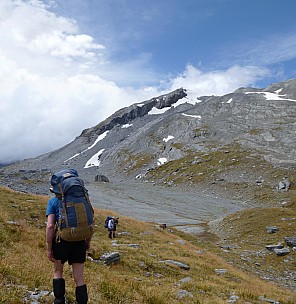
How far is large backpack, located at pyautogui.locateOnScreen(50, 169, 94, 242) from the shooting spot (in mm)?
6699

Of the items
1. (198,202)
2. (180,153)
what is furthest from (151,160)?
(198,202)

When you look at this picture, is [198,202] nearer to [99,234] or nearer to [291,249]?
[291,249]

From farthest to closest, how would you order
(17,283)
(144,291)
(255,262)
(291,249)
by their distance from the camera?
(291,249) → (255,262) → (144,291) → (17,283)

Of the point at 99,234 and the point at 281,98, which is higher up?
the point at 281,98

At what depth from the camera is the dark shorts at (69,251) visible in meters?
6.95

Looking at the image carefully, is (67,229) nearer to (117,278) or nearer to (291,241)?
(117,278)

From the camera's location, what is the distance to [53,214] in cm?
702

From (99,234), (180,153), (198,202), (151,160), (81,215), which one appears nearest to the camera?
(81,215)

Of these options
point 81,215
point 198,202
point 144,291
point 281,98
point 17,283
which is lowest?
point 198,202

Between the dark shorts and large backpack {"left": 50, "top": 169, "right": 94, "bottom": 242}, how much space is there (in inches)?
8.5

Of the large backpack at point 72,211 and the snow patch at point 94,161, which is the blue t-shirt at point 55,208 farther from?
the snow patch at point 94,161

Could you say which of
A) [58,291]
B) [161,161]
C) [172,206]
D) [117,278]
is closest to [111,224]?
[117,278]

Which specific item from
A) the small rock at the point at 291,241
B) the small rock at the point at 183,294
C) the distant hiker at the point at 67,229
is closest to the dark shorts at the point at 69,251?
the distant hiker at the point at 67,229

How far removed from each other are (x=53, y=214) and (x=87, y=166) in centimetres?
17834
